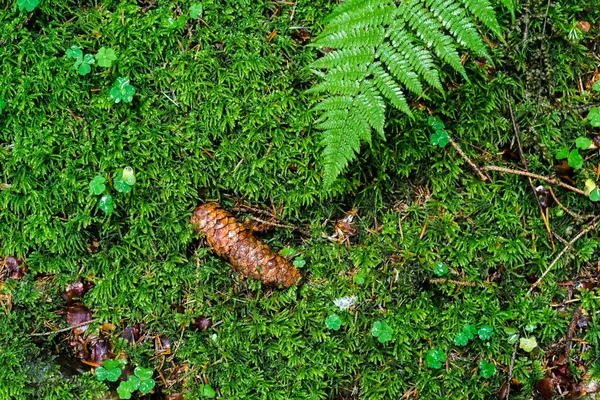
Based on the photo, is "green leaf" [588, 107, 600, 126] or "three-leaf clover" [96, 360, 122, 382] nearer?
"three-leaf clover" [96, 360, 122, 382]

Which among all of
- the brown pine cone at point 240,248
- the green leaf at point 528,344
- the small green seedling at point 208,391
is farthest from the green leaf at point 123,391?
the green leaf at point 528,344

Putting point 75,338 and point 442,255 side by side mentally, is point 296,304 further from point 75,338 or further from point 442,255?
point 75,338

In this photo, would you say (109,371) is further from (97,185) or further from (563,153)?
A: (563,153)

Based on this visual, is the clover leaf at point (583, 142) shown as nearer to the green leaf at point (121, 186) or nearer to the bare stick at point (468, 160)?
the bare stick at point (468, 160)

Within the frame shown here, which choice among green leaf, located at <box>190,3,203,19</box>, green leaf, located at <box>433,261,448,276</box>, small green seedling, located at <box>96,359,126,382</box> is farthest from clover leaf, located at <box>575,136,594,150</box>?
small green seedling, located at <box>96,359,126,382</box>

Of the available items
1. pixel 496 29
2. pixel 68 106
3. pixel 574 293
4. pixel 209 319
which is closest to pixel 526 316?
pixel 574 293

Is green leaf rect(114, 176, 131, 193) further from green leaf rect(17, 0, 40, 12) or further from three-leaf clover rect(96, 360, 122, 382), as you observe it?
green leaf rect(17, 0, 40, 12)
